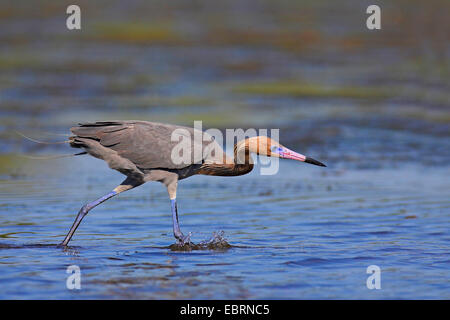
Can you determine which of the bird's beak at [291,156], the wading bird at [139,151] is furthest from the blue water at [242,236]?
the bird's beak at [291,156]

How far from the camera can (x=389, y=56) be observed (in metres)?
23.2

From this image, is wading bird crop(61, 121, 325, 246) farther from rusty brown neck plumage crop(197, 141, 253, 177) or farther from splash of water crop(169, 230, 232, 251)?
rusty brown neck plumage crop(197, 141, 253, 177)

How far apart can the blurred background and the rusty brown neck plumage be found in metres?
0.66

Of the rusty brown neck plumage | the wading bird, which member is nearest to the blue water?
the wading bird

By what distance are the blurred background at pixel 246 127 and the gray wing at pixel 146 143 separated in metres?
0.89

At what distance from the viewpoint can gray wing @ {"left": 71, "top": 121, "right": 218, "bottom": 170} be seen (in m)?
9.02

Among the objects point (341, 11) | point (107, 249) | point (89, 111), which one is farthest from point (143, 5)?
point (107, 249)

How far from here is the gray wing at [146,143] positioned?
902cm

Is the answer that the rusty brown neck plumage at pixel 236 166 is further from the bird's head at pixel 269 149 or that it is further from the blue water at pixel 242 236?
the blue water at pixel 242 236

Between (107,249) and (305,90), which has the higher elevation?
(305,90)
